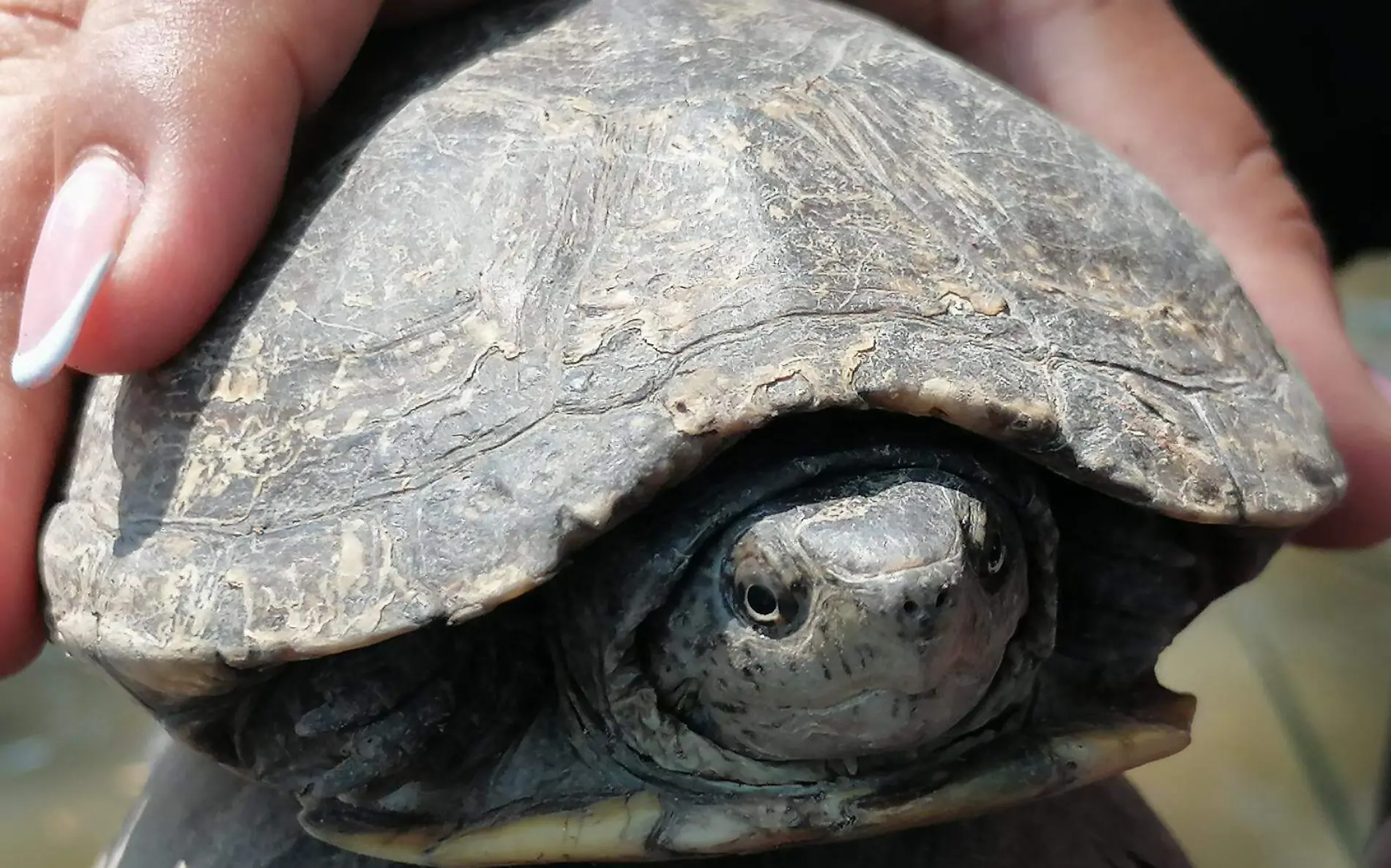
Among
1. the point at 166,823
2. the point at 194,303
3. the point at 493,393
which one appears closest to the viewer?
the point at 493,393

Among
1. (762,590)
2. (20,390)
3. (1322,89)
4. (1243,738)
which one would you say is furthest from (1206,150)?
(20,390)

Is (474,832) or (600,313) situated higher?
(600,313)

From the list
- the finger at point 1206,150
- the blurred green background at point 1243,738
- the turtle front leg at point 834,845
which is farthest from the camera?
the blurred green background at point 1243,738

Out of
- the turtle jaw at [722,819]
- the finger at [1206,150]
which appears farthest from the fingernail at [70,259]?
the finger at [1206,150]

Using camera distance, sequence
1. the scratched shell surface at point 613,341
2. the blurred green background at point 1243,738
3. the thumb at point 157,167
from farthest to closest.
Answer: the blurred green background at point 1243,738
the thumb at point 157,167
the scratched shell surface at point 613,341

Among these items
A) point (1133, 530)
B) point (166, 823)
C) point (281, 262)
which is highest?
point (281, 262)

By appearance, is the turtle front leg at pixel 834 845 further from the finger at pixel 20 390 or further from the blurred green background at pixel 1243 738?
the blurred green background at pixel 1243 738

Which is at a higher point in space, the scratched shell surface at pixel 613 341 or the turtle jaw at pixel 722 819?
the scratched shell surface at pixel 613 341

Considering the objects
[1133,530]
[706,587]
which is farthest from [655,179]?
[1133,530]

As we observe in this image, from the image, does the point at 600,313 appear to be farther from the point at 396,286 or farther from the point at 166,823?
the point at 166,823
